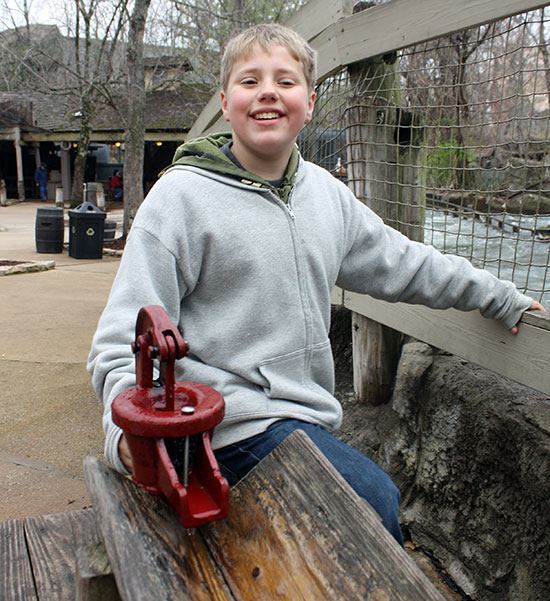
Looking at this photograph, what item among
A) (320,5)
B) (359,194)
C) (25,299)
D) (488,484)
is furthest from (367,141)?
(25,299)

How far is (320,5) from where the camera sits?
296 cm

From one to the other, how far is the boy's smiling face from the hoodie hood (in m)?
0.08

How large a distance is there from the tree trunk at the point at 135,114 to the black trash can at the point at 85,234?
7.12 ft

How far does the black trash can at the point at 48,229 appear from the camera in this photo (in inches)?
400

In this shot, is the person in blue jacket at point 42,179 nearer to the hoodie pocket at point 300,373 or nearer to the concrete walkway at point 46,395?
the concrete walkway at point 46,395

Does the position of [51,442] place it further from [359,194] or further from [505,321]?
[505,321]

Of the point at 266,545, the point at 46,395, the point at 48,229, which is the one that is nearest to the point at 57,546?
the point at 266,545

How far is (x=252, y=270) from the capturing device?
167 cm

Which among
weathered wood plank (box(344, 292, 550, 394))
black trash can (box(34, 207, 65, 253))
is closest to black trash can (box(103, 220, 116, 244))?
black trash can (box(34, 207, 65, 253))

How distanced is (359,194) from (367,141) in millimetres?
244

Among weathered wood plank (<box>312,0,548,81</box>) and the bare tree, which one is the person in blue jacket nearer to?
the bare tree

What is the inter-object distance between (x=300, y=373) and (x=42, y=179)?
26.5m

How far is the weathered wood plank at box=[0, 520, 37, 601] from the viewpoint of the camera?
1.55m

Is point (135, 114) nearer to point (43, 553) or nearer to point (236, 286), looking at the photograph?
point (236, 286)
